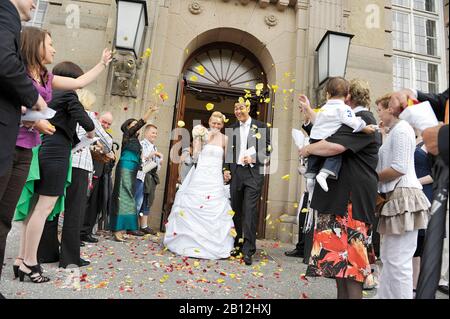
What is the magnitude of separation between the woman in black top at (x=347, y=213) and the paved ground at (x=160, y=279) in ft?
2.75

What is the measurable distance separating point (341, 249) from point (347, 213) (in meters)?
0.26

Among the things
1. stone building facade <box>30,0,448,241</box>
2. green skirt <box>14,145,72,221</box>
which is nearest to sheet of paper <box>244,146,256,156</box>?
stone building facade <box>30,0,448,241</box>

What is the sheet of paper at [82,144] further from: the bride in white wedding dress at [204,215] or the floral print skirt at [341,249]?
the floral print skirt at [341,249]

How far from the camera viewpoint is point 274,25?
25.6 feet

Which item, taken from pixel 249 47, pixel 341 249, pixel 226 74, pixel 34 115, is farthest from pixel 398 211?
pixel 249 47

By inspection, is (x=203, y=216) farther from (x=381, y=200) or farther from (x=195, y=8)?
(x=195, y=8)

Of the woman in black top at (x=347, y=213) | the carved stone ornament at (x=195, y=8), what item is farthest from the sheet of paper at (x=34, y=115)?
the carved stone ornament at (x=195, y=8)

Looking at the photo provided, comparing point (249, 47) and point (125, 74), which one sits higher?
point (249, 47)

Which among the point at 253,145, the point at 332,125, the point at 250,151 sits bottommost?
the point at 332,125

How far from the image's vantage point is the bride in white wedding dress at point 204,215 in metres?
4.45

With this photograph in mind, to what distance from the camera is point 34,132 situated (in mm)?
2529

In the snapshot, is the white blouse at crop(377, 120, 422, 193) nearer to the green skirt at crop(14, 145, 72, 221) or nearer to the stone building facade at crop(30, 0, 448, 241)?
the green skirt at crop(14, 145, 72, 221)
